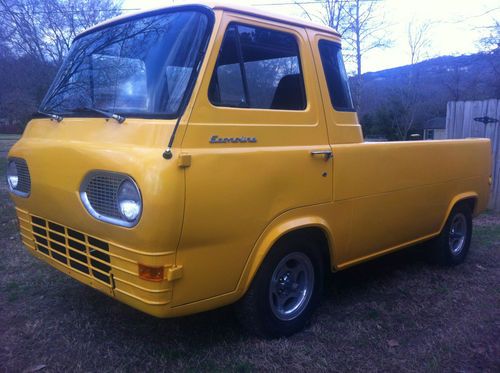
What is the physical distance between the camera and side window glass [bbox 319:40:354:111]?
3.73 m

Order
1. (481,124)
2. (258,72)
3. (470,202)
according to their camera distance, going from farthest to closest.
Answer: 1. (481,124)
2. (470,202)
3. (258,72)

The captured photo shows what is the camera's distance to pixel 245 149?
299cm

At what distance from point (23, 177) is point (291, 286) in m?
2.14

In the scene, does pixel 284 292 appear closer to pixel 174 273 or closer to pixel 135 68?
pixel 174 273

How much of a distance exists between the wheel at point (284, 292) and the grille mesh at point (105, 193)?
3.57 ft

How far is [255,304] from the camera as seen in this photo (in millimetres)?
3229

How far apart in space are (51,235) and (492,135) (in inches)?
302

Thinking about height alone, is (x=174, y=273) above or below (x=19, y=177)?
below

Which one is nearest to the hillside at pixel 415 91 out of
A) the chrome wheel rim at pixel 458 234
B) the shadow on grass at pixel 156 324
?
the chrome wheel rim at pixel 458 234

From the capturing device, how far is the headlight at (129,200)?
8.45ft

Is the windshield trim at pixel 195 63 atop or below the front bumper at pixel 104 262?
atop

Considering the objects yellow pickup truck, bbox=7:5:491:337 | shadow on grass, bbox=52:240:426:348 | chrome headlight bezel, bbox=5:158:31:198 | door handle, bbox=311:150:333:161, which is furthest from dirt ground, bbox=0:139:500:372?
door handle, bbox=311:150:333:161

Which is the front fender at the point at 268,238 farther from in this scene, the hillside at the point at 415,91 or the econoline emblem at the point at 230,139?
the hillside at the point at 415,91

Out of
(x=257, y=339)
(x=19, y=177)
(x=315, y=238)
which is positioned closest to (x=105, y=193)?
(x=19, y=177)
